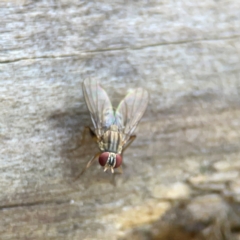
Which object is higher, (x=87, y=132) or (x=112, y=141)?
(x=87, y=132)

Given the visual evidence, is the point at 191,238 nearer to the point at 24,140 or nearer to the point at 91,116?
the point at 91,116

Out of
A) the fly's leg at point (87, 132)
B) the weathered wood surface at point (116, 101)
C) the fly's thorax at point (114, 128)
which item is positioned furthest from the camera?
the fly's thorax at point (114, 128)

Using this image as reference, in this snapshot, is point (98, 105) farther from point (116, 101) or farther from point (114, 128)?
point (114, 128)

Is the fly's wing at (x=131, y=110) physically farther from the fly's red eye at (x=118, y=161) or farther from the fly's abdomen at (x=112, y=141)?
the fly's red eye at (x=118, y=161)

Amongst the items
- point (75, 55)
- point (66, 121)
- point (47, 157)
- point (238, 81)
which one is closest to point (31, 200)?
point (47, 157)

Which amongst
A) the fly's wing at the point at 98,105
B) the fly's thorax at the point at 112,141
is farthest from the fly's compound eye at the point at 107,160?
the fly's wing at the point at 98,105

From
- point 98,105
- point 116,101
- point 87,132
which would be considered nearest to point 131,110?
point 116,101

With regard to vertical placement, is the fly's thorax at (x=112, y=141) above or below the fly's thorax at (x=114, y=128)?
below

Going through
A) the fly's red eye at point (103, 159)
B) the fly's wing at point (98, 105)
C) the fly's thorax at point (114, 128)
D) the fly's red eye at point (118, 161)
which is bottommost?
the fly's red eye at point (118, 161)
